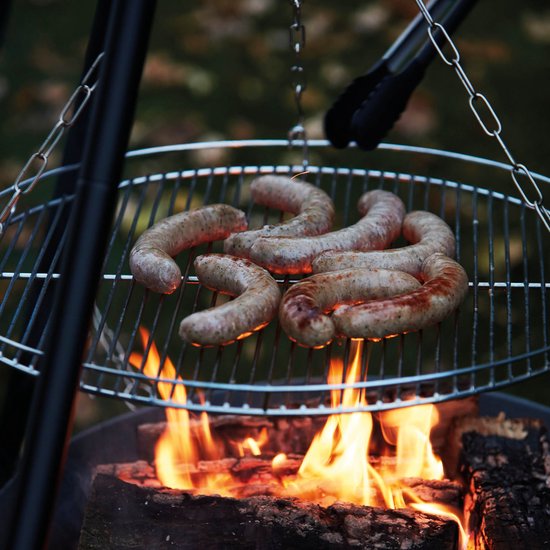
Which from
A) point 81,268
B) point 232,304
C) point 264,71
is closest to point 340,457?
point 232,304

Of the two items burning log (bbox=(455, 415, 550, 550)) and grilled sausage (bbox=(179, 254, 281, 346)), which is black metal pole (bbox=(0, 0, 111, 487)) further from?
burning log (bbox=(455, 415, 550, 550))

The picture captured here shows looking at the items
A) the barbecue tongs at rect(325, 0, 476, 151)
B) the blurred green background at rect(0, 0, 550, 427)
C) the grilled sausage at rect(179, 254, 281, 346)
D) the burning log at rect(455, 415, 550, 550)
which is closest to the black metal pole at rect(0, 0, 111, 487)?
the grilled sausage at rect(179, 254, 281, 346)

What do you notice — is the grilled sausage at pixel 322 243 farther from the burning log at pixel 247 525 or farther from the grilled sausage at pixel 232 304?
the burning log at pixel 247 525

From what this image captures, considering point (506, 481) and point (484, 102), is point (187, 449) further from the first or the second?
point (484, 102)

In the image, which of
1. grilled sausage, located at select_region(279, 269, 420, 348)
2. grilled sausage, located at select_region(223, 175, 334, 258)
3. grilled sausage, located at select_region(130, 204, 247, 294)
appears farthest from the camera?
grilled sausage, located at select_region(223, 175, 334, 258)

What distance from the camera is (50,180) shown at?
4293mm

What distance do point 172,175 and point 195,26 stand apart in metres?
3.09

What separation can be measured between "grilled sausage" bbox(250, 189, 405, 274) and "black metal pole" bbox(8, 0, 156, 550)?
0.71 metres

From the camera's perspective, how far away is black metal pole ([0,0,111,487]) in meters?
2.16

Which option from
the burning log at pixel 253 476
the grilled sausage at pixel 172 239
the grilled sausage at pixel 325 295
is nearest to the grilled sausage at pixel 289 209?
the grilled sausage at pixel 172 239

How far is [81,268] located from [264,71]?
3803 millimetres

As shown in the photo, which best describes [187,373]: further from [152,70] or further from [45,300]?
[152,70]

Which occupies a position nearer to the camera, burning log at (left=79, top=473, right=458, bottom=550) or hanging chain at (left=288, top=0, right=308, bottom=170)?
burning log at (left=79, top=473, right=458, bottom=550)

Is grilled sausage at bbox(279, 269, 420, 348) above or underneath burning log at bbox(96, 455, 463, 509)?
above
